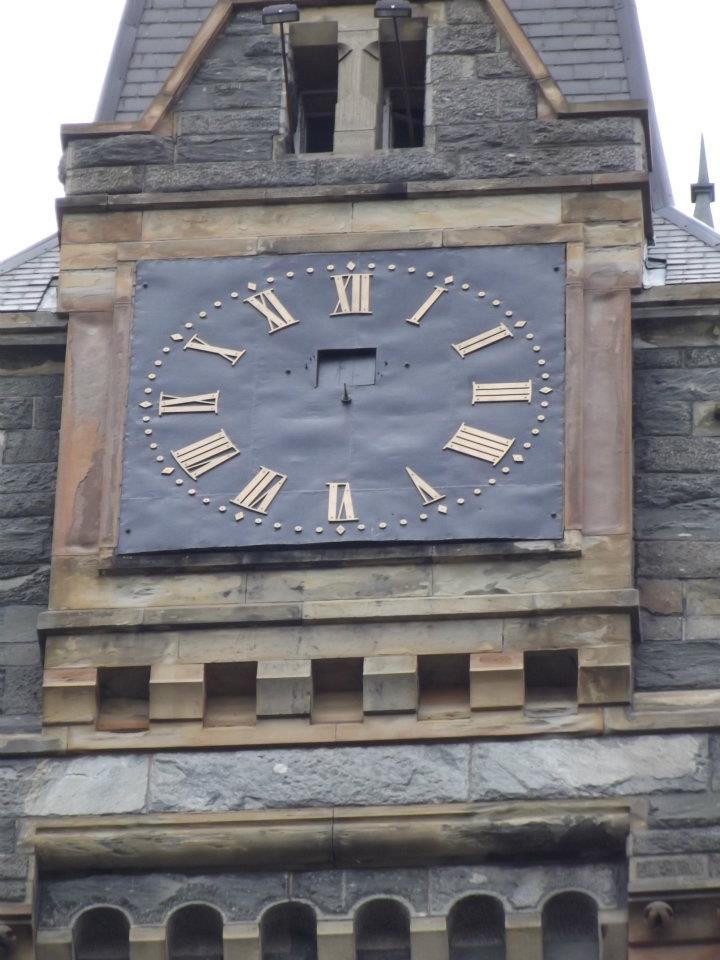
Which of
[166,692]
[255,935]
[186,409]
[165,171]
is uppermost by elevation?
[165,171]

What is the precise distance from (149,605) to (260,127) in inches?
115

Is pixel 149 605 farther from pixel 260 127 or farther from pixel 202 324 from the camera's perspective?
pixel 260 127

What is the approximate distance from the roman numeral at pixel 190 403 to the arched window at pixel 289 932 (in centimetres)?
267

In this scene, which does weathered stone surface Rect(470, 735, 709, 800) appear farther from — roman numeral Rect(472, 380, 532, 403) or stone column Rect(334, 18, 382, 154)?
stone column Rect(334, 18, 382, 154)

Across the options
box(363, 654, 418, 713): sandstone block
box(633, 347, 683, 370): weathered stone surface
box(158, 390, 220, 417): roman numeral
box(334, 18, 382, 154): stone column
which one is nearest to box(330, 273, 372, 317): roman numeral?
box(158, 390, 220, 417): roman numeral

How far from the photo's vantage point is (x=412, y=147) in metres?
20.3

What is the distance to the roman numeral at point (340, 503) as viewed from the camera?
1830 cm

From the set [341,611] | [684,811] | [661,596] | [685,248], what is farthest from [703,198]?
[684,811]

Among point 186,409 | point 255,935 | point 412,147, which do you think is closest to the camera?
point 255,935

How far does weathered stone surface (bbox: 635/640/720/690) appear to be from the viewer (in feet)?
59.1

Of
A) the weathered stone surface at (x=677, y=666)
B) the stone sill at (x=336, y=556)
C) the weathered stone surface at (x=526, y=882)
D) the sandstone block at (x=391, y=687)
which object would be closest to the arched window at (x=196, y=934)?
the weathered stone surface at (x=526, y=882)

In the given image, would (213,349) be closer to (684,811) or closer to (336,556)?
(336,556)

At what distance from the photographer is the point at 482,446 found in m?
18.5

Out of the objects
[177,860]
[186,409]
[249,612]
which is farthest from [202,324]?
[177,860]
